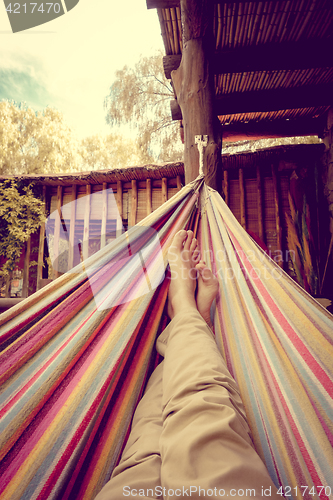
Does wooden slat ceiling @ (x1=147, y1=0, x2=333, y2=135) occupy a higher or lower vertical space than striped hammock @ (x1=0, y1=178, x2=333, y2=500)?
higher

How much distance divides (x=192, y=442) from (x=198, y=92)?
4.68 feet

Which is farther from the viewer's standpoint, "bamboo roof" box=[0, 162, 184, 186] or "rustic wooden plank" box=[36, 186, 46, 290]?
"rustic wooden plank" box=[36, 186, 46, 290]

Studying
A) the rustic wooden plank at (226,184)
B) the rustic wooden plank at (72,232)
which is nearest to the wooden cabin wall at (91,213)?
the rustic wooden plank at (72,232)

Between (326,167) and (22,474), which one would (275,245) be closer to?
(326,167)

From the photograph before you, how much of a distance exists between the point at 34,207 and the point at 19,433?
10.5 feet

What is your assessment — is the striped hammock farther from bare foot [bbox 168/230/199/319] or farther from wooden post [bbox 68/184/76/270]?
wooden post [bbox 68/184/76/270]

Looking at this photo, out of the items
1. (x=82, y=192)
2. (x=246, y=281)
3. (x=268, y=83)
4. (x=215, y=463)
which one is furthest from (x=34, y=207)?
(x=215, y=463)

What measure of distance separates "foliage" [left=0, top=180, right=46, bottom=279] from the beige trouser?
3222mm

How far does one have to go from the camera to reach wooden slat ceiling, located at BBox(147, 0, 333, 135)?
5.61 feet

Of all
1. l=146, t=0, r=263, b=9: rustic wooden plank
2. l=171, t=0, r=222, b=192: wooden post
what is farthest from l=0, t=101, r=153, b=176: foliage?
l=171, t=0, r=222, b=192: wooden post

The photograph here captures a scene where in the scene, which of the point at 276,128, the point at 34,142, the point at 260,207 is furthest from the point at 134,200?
the point at 34,142

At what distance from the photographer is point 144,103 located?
5117 millimetres

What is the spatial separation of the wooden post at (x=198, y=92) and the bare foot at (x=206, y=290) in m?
0.46
